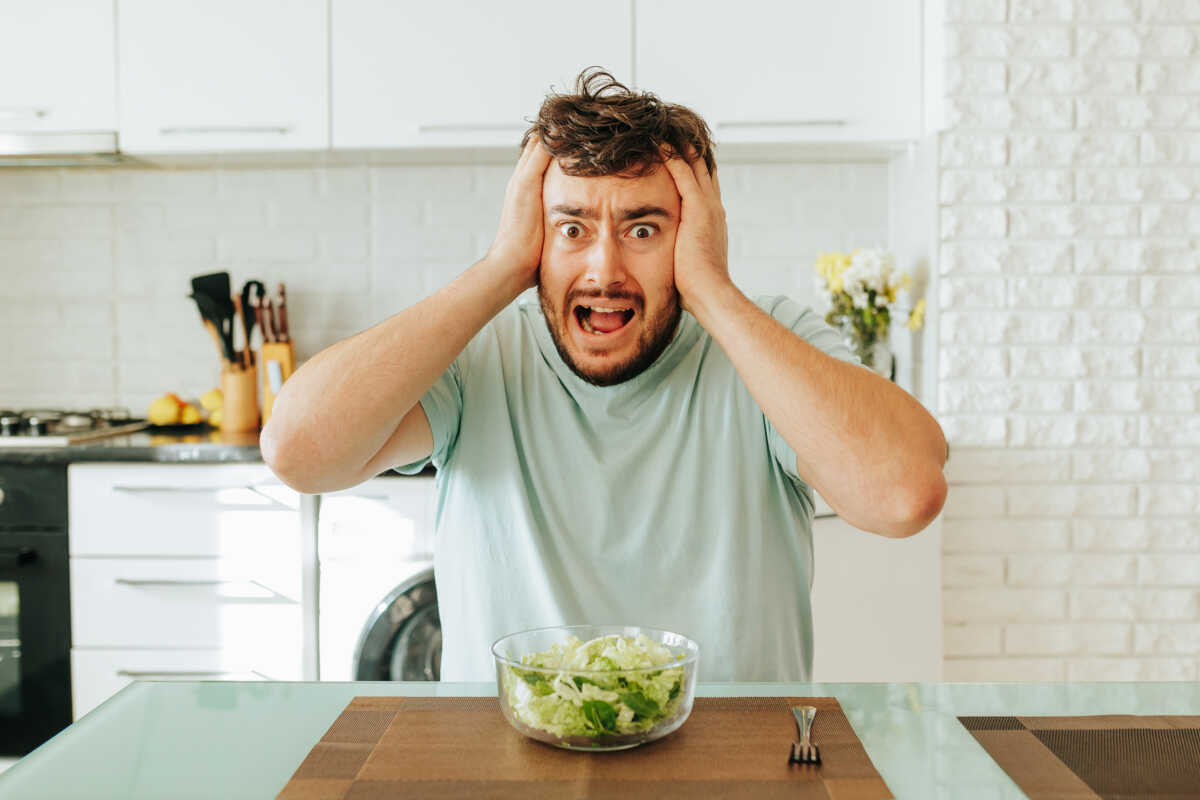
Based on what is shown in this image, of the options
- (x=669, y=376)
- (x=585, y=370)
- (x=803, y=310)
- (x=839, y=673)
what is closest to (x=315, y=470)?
(x=585, y=370)

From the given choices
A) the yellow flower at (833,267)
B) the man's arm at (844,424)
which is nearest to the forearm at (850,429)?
the man's arm at (844,424)

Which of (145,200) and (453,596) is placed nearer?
(453,596)

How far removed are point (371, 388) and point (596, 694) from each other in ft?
1.70

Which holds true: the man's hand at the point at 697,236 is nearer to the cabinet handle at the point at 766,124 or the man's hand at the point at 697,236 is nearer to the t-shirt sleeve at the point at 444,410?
the t-shirt sleeve at the point at 444,410

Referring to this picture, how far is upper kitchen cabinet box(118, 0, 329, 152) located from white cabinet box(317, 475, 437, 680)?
3.03ft

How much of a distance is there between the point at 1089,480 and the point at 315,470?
189 cm

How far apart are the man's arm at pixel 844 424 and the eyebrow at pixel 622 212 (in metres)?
0.14

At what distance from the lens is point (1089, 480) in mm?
2377

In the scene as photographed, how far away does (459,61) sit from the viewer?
2.54 m

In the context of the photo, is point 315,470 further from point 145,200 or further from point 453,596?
point 145,200

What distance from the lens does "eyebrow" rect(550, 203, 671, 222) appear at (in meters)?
1.25

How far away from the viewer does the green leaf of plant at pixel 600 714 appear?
0.77 metres

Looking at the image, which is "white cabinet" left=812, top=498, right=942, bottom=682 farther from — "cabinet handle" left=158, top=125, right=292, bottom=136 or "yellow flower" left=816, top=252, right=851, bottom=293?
"cabinet handle" left=158, top=125, right=292, bottom=136

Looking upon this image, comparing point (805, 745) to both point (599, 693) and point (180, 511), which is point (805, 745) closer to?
point (599, 693)
